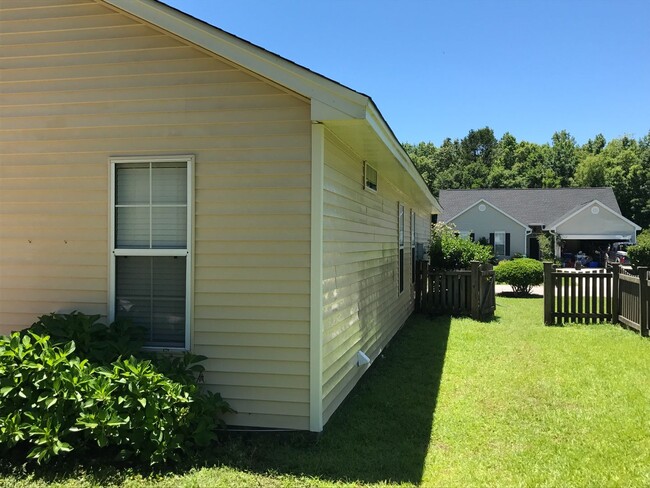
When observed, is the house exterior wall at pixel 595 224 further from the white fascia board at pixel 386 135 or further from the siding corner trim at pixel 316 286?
the siding corner trim at pixel 316 286

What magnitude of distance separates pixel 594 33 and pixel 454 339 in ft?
26.9

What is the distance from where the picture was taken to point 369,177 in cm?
683

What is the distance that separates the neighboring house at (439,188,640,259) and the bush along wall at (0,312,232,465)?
30.9m

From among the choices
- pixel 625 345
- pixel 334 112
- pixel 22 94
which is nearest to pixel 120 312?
pixel 22 94

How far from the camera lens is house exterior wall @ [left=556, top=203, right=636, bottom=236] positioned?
33.9 m

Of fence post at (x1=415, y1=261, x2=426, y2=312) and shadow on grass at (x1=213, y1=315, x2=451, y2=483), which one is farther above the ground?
fence post at (x1=415, y1=261, x2=426, y2=312)

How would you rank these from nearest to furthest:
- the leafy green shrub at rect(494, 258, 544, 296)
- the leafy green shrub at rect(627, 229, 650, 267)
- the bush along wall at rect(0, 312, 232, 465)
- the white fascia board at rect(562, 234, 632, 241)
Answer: the bush along wall at rect(0, 312, 232, 465), the leafy green shrub at rect(494, 258, 544, 296), the leafy green shrub at rect(627, 229, 650, 267), the white fascia board at rect(562, 234, 632, 241)

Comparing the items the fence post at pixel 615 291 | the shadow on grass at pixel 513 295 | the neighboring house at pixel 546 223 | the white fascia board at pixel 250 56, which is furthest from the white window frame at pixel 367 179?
the neighboring house at pixel 546 223

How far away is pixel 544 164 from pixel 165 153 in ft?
250

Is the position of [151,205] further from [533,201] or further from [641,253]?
[533,201]

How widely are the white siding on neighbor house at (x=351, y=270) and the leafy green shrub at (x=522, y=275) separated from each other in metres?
9.50

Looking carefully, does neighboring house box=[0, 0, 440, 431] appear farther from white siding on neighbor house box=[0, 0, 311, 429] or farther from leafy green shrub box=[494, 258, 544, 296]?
leafy green shrub box=[494, 258, 544, 296]

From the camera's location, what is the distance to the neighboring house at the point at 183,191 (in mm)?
4324

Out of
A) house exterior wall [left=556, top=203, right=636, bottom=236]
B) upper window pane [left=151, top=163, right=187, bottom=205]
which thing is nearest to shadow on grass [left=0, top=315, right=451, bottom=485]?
upper window pane [left=151, top=163, right=187, bottom=205]
